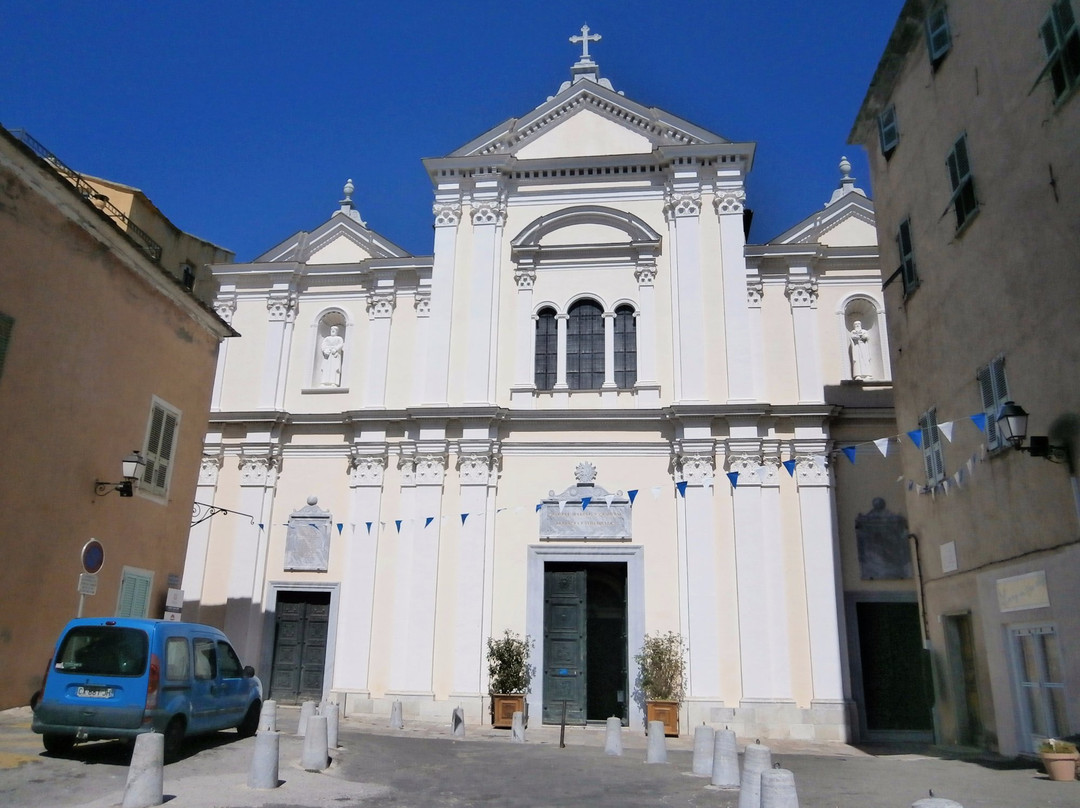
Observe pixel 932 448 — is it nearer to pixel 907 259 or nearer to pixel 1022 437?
pixel 907 259

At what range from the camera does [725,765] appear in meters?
9.54

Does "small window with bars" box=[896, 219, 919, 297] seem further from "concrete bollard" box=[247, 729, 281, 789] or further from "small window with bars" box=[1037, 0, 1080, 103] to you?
"concrete bollard" box=[247, 729, 281, 789]

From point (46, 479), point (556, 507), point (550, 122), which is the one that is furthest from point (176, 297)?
point (550, 122)

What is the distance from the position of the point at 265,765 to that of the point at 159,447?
792cm

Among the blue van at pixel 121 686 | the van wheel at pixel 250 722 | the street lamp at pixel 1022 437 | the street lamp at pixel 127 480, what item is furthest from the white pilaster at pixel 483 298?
the street lamp at pixel 1022 437

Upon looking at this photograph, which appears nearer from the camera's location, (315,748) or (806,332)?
(315,748)

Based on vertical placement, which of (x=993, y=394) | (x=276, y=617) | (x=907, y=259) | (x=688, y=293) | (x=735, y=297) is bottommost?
(x=276, y=617)

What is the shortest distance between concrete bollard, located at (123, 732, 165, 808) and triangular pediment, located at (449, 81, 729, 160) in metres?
16.9

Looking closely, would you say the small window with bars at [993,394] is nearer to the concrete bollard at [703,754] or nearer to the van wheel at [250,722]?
the concrete bollard at [703,754]

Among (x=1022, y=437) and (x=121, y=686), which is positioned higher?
(x=1022, y=437)

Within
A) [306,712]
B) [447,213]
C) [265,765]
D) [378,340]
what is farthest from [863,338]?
[265,765]

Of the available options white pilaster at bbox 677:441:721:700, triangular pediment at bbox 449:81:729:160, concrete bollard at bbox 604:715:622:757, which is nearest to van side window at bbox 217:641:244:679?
concrete bollard at bbox 604:715:622:757

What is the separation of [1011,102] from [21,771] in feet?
43.5

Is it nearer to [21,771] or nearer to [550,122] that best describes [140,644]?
[21,771]
